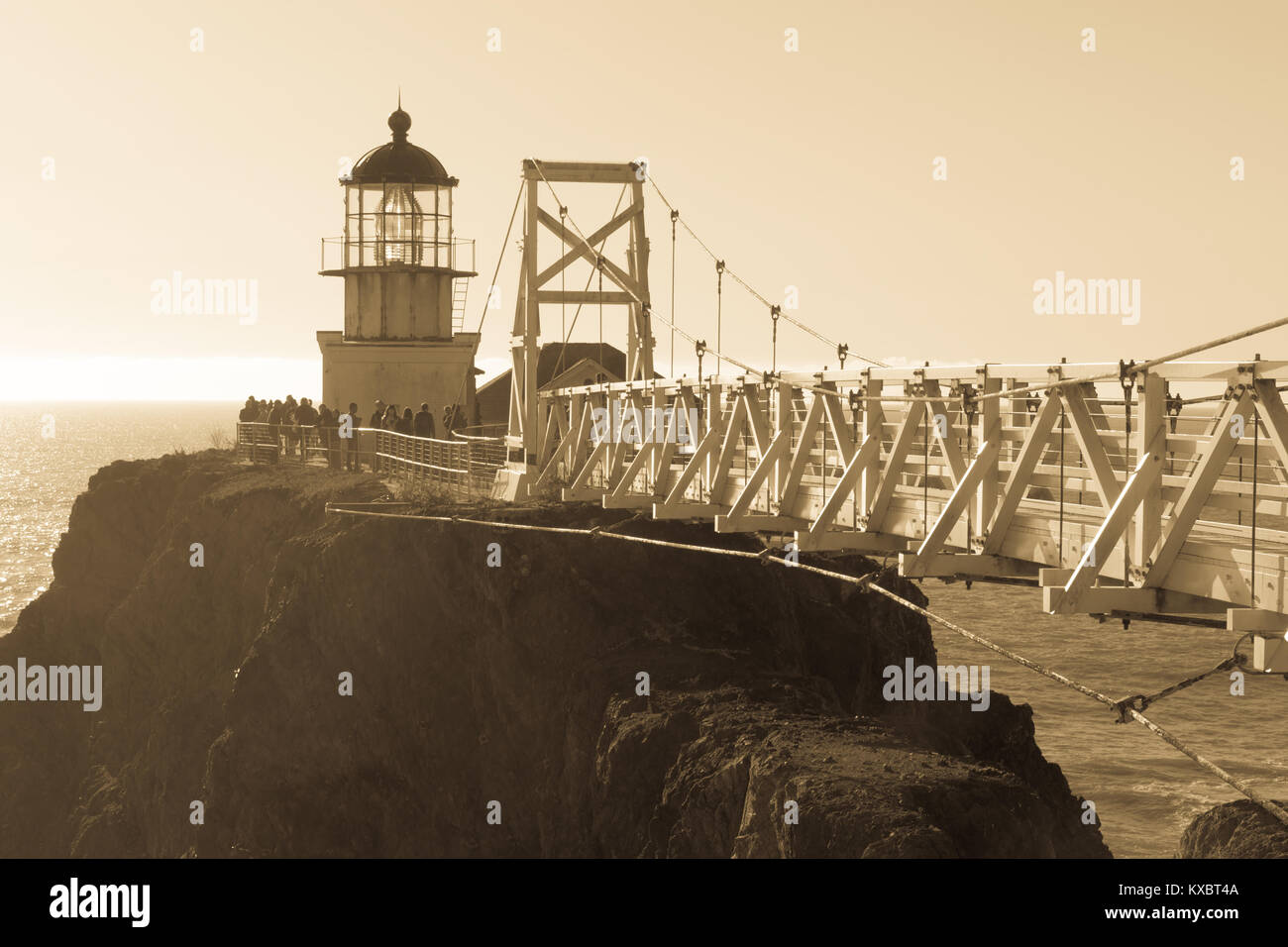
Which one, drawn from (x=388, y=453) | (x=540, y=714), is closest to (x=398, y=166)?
(x=388, y=453)

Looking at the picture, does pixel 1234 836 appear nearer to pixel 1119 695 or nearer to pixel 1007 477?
pixel 1007 477

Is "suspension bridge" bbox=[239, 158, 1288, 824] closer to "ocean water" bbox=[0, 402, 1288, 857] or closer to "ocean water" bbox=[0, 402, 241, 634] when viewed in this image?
"ocean water" bbox=[0, 402, 1288, 857]

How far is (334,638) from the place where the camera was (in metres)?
23.0

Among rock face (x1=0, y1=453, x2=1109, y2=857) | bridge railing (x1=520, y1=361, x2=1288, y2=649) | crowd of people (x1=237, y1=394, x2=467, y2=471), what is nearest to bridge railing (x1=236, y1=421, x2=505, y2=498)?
crowd of people (x1=237, y1=394, x2=467, y2=471)

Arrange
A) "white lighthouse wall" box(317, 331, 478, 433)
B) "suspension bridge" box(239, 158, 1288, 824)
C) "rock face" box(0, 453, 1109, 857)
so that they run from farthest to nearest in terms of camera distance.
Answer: "white lighthouse wall" box(317, 331, 478, 433)
"rock face" box(0, 453, 1109, 857)
"suspension bridge" box(239, 158, 1288, 824)

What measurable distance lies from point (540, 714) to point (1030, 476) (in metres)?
10.2

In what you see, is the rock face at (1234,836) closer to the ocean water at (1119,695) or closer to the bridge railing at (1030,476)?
the ocean water at (1119,695)

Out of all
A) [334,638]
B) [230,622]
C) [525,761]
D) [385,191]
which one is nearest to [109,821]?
[230,622]

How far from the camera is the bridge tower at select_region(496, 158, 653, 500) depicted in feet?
80.8

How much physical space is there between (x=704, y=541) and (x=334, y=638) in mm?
5937

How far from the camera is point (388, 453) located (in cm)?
3061

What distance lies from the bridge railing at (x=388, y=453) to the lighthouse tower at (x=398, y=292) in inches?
156

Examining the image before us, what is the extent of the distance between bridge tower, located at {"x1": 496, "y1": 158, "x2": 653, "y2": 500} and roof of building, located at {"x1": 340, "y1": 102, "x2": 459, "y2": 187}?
1115cm

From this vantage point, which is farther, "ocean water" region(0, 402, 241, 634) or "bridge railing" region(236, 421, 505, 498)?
"ocean water" region(0, 402, 241, 634)
